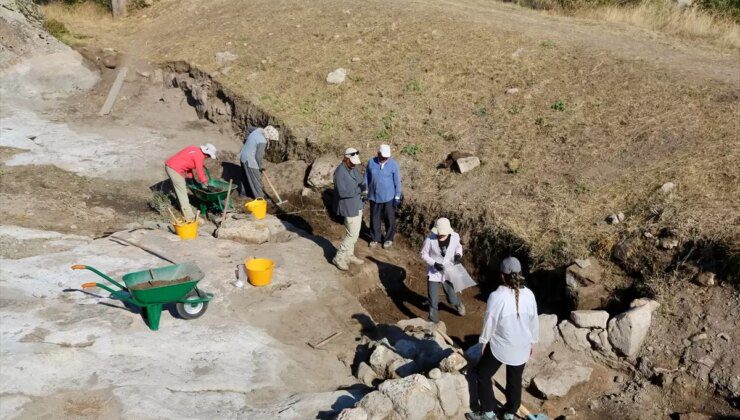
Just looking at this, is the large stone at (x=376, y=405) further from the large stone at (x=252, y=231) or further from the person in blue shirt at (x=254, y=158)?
the person in blue shirt at (x=254, y=158)

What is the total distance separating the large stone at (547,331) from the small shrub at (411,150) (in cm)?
479

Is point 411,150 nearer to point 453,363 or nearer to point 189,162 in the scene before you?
point 189,162

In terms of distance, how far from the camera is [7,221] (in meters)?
9.36

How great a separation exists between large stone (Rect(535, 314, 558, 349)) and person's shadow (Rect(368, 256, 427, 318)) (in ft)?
6.47

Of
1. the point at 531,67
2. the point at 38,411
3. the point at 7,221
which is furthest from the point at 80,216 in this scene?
the point at 531,67

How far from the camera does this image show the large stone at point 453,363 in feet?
19.6

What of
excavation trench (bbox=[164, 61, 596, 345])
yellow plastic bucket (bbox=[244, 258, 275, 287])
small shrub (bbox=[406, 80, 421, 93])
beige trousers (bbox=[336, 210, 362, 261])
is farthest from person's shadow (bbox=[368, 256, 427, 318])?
small shrub (bbox=[406, 80, 421, 93])

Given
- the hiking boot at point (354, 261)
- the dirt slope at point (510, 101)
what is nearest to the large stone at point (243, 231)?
the hiking boot at point (354, 261)

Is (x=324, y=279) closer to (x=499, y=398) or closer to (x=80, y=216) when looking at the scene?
(x=499, y=398)

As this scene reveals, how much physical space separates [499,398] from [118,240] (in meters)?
5.87

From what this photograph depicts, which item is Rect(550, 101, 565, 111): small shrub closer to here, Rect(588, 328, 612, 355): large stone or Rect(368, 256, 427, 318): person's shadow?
Rect(368, 256, 427, 318): person's shadow

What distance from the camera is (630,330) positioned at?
6902 mm

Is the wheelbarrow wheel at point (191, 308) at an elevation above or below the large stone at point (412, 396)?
below

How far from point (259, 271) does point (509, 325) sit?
3.85 metres
